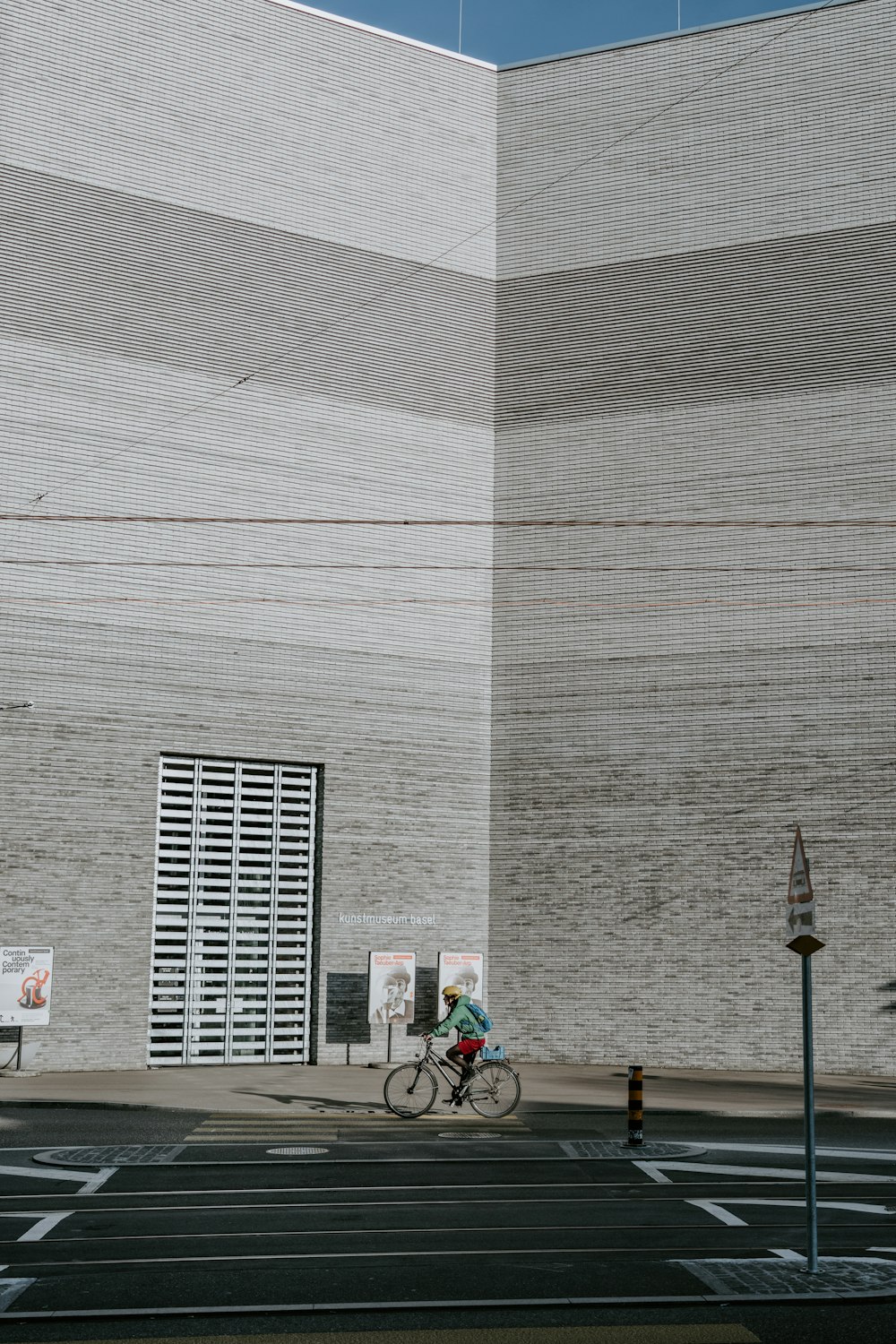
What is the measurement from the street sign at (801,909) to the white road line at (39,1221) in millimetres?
5481

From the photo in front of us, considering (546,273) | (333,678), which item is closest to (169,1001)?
(333,678)

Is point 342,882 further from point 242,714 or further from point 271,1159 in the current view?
point 271,1159

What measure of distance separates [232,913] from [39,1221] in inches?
499

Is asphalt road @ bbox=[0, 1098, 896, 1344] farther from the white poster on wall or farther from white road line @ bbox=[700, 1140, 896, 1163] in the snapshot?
the white poster on wall

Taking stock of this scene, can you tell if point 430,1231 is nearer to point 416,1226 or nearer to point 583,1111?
point 416,1226

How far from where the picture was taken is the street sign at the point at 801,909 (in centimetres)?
936

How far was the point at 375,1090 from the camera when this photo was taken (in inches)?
777

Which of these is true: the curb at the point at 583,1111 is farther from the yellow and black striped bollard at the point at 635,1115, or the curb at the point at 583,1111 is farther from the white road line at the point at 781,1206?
the white road line at the point at 781,1206

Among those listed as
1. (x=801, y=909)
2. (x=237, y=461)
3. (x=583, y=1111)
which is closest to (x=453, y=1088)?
(x=583, y=1111)

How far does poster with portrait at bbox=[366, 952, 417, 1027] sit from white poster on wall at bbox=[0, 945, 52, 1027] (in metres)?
4.89

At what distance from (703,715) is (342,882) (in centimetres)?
651

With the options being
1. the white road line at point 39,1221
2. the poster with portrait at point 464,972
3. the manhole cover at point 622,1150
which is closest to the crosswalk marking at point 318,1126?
the manhole cover at point 622,1150

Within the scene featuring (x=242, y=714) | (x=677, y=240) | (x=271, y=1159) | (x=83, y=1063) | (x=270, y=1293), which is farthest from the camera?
(x=677, y=240)

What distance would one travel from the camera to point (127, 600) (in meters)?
22.9
